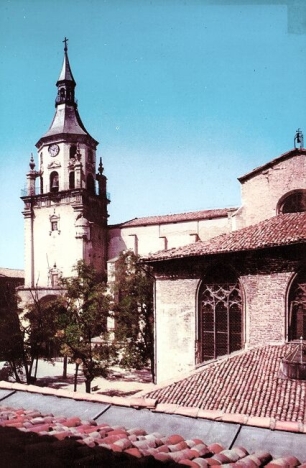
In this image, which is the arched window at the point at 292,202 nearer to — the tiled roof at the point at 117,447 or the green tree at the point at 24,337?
the green tree at the point at 24,337

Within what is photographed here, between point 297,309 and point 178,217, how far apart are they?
2419 centimetres

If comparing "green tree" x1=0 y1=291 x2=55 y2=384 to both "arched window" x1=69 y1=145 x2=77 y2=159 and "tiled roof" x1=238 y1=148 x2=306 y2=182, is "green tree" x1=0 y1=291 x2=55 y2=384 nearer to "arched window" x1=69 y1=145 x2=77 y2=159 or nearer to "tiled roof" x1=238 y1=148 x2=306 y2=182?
"tiled roof" x1=238 y1=148 x2=306 y2=182

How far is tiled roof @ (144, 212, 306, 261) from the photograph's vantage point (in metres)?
12.7

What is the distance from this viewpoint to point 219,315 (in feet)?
47.2

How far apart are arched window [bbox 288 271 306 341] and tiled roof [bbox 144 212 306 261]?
1338 millimetres

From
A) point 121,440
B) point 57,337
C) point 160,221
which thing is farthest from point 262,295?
point 160,221

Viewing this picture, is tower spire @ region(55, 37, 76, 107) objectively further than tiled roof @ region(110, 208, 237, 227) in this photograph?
Yes

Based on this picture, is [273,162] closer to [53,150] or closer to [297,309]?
[297,309]

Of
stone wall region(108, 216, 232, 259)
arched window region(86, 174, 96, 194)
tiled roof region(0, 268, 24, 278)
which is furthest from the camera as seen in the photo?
tiled roof region(0, 268, 24, 278)

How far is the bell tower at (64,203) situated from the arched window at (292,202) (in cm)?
1950

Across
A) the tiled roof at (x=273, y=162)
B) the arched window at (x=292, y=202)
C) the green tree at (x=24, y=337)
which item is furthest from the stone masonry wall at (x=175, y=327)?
the tiled roof at (x=273, y=162)

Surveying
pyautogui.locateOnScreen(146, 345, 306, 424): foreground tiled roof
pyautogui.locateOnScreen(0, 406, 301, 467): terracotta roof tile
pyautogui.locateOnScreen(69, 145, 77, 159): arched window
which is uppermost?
pyautogui.locateOnScreen(69, 145, 77, 159): arched window

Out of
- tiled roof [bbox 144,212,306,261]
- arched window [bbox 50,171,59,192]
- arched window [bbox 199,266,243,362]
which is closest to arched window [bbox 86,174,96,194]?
arched window [bbox 50,171,59,192]

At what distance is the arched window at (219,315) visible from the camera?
45.8 ft
